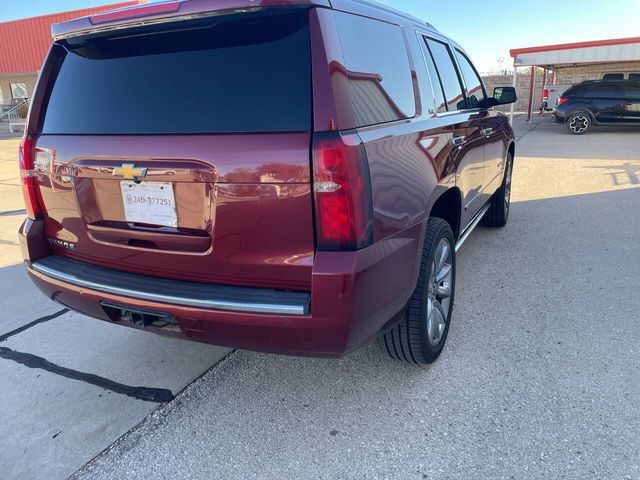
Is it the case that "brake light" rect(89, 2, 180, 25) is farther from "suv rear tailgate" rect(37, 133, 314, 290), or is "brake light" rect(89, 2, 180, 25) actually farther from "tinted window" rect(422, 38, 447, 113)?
"tinted window" rect(422, 38, 447, 113)

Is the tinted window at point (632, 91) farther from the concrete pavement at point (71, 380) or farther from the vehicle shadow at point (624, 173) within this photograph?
the concrete pavement at point (71, 380)

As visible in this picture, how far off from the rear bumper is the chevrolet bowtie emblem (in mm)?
495

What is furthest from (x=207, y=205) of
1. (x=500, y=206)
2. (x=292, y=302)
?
(x=500, y=206)

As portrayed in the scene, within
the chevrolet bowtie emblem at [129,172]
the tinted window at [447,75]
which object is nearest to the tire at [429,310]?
the tinted window at [447,75]

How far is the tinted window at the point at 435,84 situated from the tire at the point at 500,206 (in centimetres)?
250

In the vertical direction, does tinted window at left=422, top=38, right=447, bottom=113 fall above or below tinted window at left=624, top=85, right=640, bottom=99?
above

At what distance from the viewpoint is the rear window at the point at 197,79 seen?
2.06m

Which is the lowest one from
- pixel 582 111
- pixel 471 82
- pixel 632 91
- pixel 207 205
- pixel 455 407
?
pixel 455 407

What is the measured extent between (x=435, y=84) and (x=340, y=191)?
1722mm

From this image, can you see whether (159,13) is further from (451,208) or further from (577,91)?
(577,91)

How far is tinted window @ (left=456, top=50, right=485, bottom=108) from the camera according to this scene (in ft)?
14.0

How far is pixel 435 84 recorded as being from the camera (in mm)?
3316

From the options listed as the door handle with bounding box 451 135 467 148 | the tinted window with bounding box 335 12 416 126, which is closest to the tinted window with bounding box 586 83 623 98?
the door handle with bounding box 451 135 467 148

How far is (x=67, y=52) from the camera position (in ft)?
8.74
